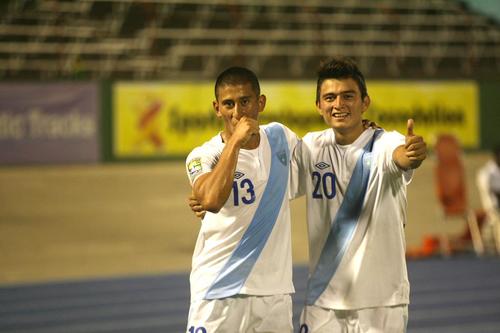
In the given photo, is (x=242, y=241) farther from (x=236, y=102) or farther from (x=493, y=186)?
(x=493, y=186)

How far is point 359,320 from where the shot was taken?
141 inches

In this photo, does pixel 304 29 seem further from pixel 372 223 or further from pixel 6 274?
pixel 372 223

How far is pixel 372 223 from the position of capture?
360 centimetres

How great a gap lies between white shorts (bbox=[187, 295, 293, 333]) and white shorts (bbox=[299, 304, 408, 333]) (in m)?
0.18

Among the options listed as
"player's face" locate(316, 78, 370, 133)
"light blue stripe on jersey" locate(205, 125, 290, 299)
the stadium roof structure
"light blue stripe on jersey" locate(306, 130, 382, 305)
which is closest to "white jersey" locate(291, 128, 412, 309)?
"light blue stripe on jersey" locate(306, 130, 382, 305)

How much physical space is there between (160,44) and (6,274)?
366 inches

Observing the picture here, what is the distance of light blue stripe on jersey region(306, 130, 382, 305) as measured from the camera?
3.62m

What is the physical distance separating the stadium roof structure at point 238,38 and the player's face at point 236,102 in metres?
12.9

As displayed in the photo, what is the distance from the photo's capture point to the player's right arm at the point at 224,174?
130 inches

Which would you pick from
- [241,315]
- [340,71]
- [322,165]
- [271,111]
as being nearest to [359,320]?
[241,315]

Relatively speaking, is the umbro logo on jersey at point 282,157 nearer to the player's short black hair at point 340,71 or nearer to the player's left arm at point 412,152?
the player's short black hair at point 340,71

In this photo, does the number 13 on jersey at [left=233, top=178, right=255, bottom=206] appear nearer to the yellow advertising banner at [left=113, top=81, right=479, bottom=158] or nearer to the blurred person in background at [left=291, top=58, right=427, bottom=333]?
the blurred person in background at [left=291, top=58, right=427, bottom=333]

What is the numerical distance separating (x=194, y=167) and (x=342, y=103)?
61 centimetres

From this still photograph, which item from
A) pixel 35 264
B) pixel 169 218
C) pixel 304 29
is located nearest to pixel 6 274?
pixel 35 264
